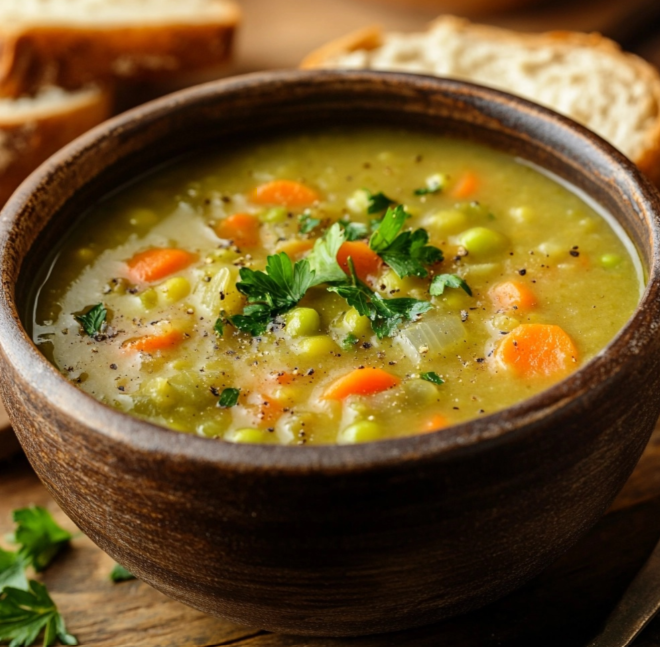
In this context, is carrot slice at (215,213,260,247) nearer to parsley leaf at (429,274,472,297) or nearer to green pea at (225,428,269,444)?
parsley leaf at (429,274,472,297)

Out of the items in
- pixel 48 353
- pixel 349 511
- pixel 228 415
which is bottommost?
pixel 48 353

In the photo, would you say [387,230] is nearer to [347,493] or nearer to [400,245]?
[400,245]

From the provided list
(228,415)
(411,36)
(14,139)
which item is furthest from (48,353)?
(411,36)

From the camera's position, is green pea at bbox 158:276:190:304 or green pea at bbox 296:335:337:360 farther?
green pea at bbox 158:276:190:304

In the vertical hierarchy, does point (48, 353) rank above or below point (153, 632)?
above

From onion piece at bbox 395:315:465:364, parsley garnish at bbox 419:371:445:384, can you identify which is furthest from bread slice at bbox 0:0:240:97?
parsley garnish at bbox 419:371:445:384

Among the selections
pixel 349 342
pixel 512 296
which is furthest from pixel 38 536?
pixel 512 296

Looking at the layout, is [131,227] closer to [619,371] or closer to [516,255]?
[516,255]
